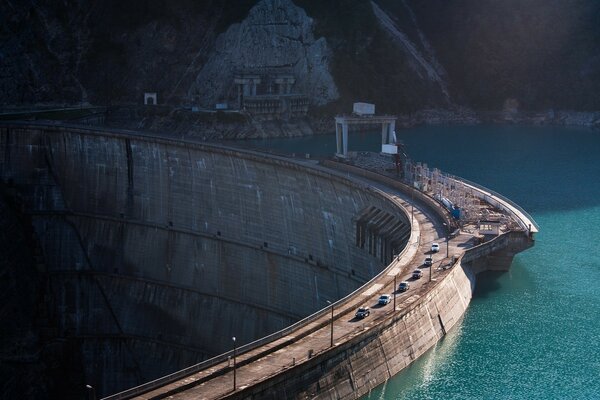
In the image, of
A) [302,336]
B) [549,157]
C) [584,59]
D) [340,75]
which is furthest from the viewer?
[584,59]

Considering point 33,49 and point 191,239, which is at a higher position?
point 33,49

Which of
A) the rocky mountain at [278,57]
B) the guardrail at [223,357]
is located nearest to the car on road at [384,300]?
the guardrail at [223,357]

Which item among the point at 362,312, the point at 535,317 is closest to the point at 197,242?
the point at 535,317

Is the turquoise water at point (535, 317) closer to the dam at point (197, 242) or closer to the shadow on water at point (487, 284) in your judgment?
the shadow on water at point (487, 284)

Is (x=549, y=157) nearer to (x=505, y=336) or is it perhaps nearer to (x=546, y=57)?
(x=546, y=57)

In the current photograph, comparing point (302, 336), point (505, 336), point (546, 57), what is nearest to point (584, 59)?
point (546, 57)

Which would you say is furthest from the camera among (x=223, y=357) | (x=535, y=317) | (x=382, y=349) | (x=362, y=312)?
(x=535, y=317)

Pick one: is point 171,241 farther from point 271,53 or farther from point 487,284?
point 271,53

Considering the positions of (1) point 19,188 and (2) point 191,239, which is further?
(1) point 19,188
